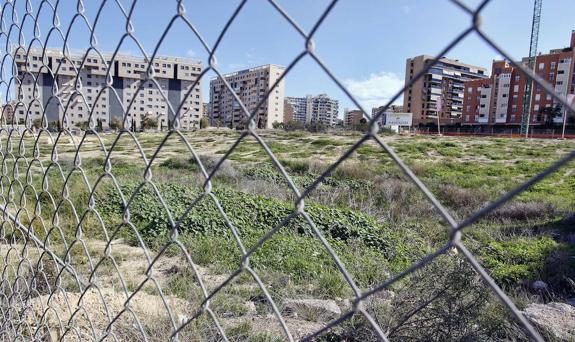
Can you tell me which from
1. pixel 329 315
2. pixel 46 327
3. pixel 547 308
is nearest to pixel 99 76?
pixel 46 327

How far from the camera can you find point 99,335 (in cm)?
211

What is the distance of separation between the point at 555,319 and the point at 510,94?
5539cm

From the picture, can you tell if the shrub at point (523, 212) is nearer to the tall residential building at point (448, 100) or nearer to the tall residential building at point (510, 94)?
the tall residential building at point (510, 94)

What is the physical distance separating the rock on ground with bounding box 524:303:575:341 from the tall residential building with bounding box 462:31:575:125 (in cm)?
4591

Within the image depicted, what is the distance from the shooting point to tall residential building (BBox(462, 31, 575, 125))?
44125 mm

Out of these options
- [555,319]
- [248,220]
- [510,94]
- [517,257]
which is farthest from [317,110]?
[555,319]

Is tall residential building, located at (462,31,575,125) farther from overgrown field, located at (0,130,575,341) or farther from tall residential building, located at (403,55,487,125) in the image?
overgrown field, located at (0,130,575,341)

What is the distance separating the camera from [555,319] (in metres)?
2.45

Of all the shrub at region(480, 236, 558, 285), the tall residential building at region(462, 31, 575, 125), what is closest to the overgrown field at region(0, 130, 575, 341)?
the shrub at region(480, 236, 558, 285)

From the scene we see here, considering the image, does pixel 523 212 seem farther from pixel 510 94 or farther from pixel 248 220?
pixel 510 94

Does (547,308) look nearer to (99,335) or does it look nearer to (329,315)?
(329,315)

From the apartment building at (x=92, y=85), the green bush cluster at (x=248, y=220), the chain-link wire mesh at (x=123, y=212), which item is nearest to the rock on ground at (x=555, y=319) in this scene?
the chain-link wire mesh at (x=123, y=212)

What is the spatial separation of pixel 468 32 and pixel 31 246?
477 centimetres

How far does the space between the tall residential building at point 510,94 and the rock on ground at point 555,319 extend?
45.9 meters
